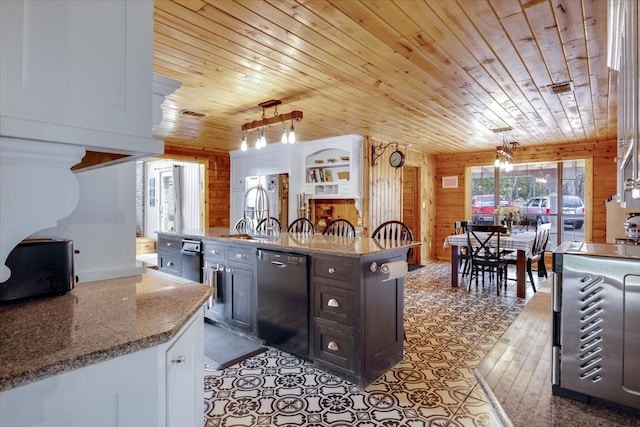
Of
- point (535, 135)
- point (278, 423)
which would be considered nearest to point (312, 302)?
point (278, 423)

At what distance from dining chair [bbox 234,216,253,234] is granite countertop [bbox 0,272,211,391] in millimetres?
2866

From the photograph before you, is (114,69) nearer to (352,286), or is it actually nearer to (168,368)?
(168,368)

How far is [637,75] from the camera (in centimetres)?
86

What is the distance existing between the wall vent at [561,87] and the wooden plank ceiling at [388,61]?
6 cm

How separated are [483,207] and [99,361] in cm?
786

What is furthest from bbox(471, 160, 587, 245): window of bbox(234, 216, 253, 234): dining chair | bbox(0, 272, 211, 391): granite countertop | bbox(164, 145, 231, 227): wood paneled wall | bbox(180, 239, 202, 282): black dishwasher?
bbox(0, 272, 211, 391): granite countertop

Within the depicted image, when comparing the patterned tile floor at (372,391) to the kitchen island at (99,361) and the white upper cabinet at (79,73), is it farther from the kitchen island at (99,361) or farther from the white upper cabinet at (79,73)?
the white upper cabinet at (79,73)

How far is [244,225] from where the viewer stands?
5.01 metres

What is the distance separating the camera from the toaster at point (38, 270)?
46.3 inches

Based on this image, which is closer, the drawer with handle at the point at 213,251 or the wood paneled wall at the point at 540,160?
the drawer with handle at the point at 213,251

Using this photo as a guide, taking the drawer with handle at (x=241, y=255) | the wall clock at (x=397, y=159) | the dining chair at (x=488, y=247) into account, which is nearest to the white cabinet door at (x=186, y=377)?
the drawer with handle at (x=241, y=255)

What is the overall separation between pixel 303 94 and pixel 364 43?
1.15 m

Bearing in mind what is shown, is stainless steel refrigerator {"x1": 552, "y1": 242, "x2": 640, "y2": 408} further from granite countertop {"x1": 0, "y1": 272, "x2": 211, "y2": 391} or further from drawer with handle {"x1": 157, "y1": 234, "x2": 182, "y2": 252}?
drawer with handle {"x1": 157, "y1": 234, "x2": 182, "y2": 252}

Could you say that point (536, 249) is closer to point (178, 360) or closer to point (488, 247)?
point (488, 247)
